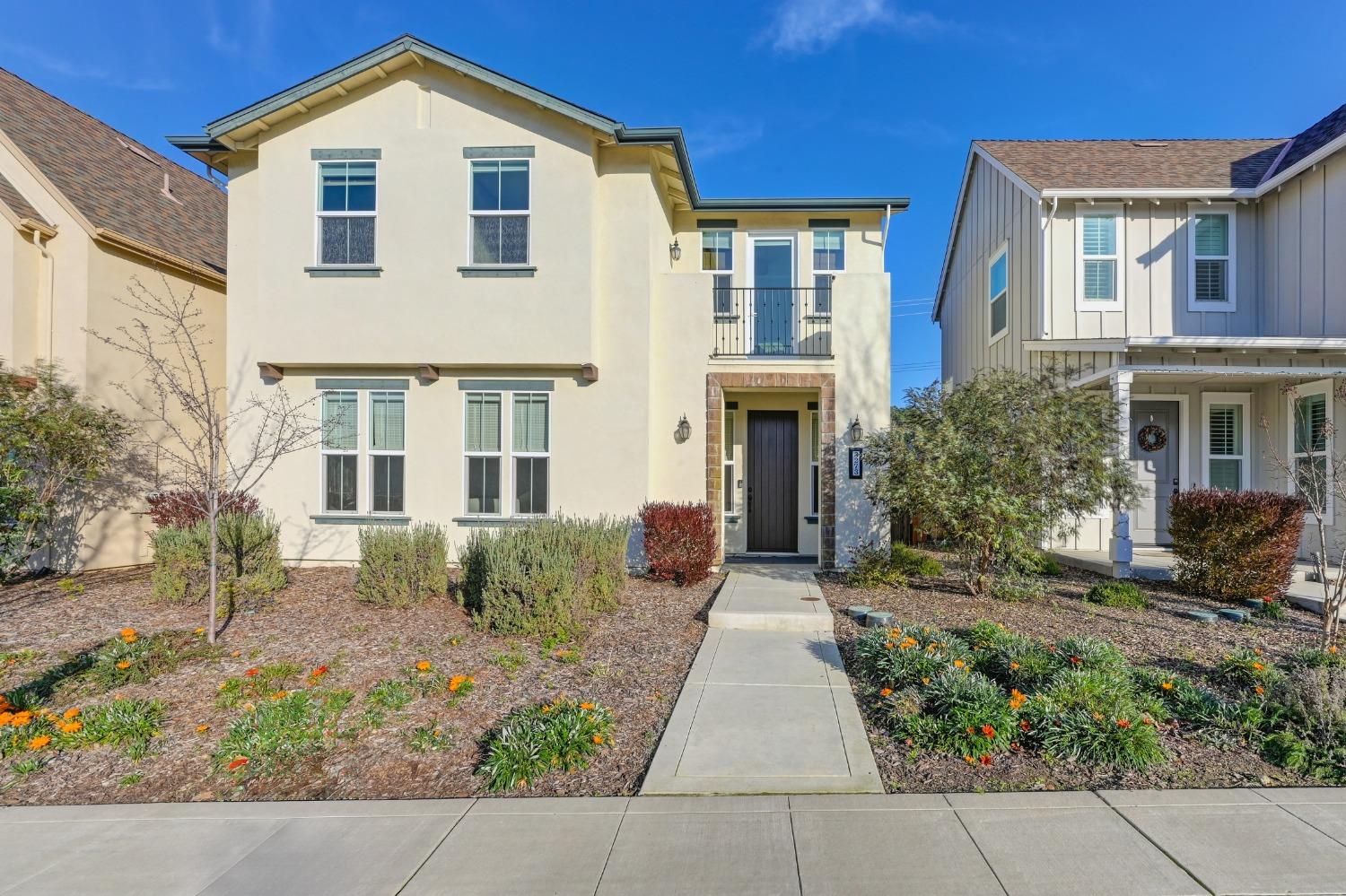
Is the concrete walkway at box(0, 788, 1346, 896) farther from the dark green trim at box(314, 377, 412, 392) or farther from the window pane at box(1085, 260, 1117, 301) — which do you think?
the window pane at box(1085, 260, 1117, 301)

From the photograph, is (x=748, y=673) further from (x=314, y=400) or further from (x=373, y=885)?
(x=314, y=400)

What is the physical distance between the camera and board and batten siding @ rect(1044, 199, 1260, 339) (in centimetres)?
1118

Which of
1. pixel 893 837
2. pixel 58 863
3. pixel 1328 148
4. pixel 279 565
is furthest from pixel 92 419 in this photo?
pixel 1328 148

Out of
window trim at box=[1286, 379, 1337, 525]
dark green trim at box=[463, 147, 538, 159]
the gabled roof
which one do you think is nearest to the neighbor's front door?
window trim at box=[1286, 379, 1337, 525]

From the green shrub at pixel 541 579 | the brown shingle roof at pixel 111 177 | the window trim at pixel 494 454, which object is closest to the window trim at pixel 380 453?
the window trim at pixel 494 454

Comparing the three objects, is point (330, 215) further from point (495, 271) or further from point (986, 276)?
point (986, 276)

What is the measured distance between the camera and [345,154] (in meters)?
9.73

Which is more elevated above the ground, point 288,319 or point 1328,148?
point 1328,148

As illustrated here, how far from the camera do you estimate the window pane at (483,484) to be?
9.95 metres

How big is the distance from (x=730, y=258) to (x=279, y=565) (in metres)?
7.96

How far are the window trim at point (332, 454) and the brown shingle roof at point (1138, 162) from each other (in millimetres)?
10725

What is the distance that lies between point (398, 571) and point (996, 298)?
11.3 meters

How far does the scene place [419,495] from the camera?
9.95 metres

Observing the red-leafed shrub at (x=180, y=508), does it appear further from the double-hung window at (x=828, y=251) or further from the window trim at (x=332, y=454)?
the double-hung window at (x=828, y=251)
